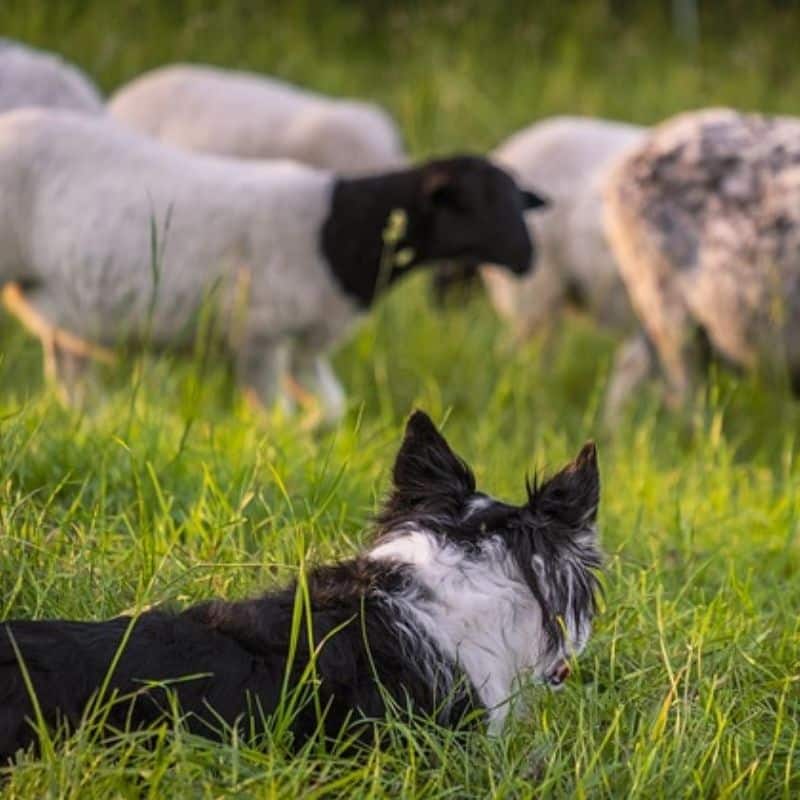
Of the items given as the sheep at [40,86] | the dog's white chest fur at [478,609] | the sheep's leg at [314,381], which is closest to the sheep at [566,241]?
the sheep's leg at [314,381]

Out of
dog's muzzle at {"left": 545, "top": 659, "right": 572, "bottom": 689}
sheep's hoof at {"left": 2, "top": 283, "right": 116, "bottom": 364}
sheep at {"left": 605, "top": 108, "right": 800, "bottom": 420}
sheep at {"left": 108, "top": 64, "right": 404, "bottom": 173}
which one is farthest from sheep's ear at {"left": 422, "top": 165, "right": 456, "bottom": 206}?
dog's muzzle at {"left": 545, "top": 659, "right": 572, "bottom": 689}

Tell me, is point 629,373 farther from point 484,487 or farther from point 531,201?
point 484,487

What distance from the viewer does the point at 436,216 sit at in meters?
7.20

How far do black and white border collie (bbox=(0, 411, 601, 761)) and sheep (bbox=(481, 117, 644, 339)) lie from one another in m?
5.34

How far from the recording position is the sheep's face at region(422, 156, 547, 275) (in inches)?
283

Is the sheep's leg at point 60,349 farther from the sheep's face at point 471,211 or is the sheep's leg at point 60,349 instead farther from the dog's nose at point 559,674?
the dog's nose at point 559,674

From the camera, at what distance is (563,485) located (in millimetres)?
3404

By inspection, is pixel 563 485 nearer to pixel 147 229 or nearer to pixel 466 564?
pixel 466 564

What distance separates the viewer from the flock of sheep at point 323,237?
6.78 m

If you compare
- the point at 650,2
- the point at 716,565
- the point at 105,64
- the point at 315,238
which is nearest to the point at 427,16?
the point at 650,2

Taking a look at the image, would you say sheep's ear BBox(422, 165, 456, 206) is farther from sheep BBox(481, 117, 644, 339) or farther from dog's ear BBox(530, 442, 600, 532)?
dog's ear BBox(530, 442, 600, 532)

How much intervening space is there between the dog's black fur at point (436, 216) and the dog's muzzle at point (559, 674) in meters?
3.73

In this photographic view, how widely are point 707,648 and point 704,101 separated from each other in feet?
34.1

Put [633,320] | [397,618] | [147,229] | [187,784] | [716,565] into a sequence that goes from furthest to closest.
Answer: [633,320]
[147,229]
[716,565]
[397,618]
[187,784]
